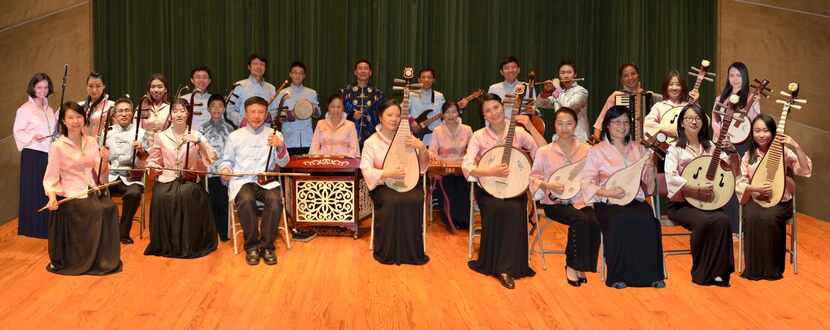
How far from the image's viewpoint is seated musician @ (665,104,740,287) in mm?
4434

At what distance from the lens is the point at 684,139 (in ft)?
15.2

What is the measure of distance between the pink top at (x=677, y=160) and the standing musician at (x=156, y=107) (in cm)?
364

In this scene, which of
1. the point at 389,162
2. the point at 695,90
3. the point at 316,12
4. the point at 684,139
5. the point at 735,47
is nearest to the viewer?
the point at 684,139

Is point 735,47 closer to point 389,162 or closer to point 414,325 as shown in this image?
point 389,162

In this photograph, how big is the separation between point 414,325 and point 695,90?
9.43ft

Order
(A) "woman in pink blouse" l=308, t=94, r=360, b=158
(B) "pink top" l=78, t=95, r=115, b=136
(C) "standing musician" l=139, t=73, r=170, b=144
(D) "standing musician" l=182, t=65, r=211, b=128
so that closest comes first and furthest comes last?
(B) "pink top" l=78, t=95, r=115, b=136 → (C) "standing musician" l=139, t=73, r=170, b=144 → (A) "woman in pink blouse" l=308, t=94, r=360, b=158 → (D) "standing musician" l=182, t=65, r=211, b=128

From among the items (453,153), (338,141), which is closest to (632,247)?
(453,153)

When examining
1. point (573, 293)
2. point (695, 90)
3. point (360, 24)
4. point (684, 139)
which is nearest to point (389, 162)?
point (573, 293)

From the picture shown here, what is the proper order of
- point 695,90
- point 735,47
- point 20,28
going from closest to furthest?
1. point 695,90
2. point 20,28
3. point 735,47

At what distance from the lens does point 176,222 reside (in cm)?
509

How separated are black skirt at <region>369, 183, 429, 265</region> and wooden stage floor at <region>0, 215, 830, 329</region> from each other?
13cm

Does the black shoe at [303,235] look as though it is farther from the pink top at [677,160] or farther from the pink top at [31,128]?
the pink top at [677,160]

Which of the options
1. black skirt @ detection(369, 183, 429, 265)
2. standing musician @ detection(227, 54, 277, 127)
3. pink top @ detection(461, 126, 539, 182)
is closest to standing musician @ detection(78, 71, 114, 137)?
standing musician @ detection(227, 54, 277, 127)

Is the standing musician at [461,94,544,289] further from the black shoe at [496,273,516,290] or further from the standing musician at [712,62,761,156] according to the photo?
the standing musician at [712,62,761,156]
